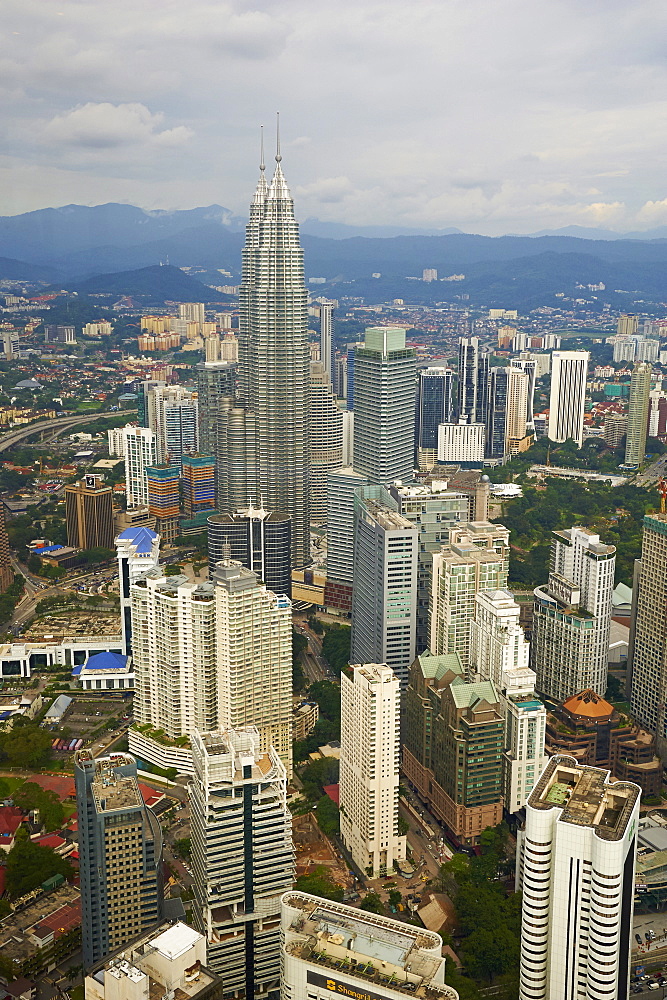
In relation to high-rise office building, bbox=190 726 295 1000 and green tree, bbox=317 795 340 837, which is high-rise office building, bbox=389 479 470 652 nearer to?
green tree, bbox=317 795 340 837

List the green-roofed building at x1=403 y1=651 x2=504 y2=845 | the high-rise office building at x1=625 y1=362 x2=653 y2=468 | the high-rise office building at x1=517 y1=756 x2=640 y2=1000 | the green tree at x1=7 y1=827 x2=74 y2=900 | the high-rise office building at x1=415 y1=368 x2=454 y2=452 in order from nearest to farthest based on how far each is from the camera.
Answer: the high-rise office building at x1=517 y1=756 x2=640 y2=1000
the green tree at x1=7 y1=827 x2=74 y2=900
the green-roofed building at x1=403 y1=651 x2=504 y2=845
the high-rise office building at x1=625 y1=362 x2=653 y2=468
the high-rise office building at x1=415 y1=368 x2=454 y2=452

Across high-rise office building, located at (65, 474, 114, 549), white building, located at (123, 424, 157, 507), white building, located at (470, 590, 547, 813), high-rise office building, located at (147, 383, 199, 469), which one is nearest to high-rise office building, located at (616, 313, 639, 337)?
high-rise office building, located at (147, 383, 199, 469)

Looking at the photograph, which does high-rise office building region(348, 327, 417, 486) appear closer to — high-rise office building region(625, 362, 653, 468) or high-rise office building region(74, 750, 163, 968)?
high-rise office building region(74, 750, 163, 968)

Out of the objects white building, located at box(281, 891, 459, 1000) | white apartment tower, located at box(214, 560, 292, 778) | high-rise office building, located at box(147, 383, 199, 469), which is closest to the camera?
white building, located at box(281, 891, 459, 1000)

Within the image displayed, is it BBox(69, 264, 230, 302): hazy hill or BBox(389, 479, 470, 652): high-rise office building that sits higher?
BBox(69, 264, 230, 302): hazy hill

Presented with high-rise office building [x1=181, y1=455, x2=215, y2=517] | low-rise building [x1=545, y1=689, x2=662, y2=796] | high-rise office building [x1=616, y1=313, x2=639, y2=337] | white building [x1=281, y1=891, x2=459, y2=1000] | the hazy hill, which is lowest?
low-rise building [x1=545, y1=689, x2=662, y2=796]

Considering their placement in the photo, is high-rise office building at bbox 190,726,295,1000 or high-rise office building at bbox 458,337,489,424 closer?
high-rise office building at bbox 190,726,295,1000

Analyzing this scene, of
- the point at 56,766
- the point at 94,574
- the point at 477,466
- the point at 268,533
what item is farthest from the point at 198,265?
the point at 56,766

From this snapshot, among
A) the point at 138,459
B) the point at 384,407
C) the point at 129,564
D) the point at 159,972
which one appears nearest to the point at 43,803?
the point at 129,564
